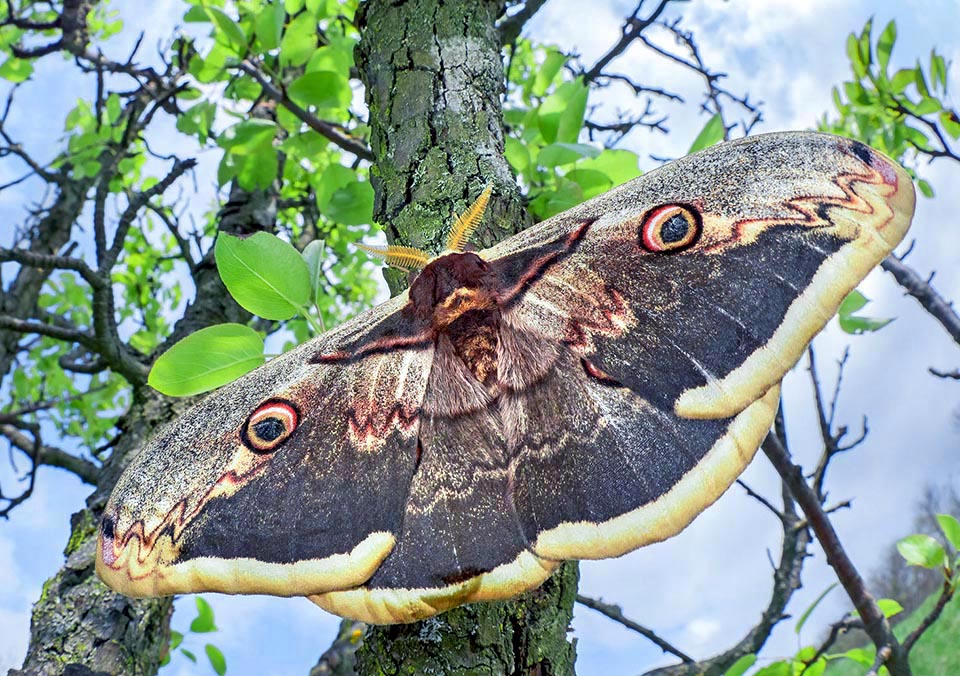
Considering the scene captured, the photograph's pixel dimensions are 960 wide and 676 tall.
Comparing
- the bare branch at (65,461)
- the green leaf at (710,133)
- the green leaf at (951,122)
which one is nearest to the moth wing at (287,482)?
the green leaf at (710,133)

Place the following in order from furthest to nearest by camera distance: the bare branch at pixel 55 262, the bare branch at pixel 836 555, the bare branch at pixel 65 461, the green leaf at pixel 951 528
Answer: the bare branch at pixel 65 461, the bare branch at pixel 55 262, the green leaf at pixel 951 528, the bare branch at pixel 836 555

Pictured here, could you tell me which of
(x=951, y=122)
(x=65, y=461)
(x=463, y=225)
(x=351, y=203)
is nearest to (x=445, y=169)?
(x=463, y=225)

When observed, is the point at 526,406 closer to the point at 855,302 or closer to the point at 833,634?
the point at 855,302

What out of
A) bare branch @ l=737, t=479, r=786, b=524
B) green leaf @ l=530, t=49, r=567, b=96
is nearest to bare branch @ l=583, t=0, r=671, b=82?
green leaf @ l=530, t=49, r=567, b=96

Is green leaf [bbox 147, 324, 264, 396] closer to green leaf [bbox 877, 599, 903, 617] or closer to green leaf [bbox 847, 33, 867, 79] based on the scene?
green leaf [bbox 877, 599, 903, 617]

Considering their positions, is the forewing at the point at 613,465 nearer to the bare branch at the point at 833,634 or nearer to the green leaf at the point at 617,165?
the green leaf at the point at 617,165

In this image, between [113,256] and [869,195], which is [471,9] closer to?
[869,195]

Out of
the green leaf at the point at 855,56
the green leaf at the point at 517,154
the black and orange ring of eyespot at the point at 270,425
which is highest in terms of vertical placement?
the green leaf at the point at 855,56
